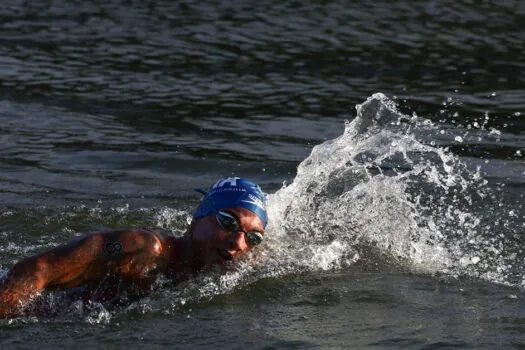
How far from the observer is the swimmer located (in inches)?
284

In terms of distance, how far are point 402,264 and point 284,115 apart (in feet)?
18.5

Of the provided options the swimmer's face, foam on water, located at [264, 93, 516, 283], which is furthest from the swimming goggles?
foam on water, located at [264, 93, 516, 283]

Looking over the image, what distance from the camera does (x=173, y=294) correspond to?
776cm

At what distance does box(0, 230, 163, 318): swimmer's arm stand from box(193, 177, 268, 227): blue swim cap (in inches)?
19.6

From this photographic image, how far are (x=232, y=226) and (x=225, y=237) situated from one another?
3.5 inches

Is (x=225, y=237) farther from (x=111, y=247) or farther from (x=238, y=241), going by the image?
(x=111, y=247)

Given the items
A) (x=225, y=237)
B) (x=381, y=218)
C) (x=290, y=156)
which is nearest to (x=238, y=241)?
(x=225, y=237)

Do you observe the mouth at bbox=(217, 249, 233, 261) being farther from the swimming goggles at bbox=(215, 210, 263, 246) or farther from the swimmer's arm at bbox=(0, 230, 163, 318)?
the swimmer's arm at bbox=(0, 230, 163, 318)

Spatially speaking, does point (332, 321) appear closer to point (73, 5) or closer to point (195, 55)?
point (195, 55)

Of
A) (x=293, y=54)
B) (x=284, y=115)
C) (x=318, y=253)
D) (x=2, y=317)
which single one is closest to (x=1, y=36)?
(x=293, y=54)

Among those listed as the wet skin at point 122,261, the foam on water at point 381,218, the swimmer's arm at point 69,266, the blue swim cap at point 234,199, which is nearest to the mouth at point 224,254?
the wet skin at point 122,261

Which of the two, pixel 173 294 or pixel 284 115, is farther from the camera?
pixel 284 115

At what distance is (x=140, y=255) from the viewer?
755cm

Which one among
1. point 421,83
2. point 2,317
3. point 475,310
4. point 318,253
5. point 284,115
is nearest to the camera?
point 2,317
